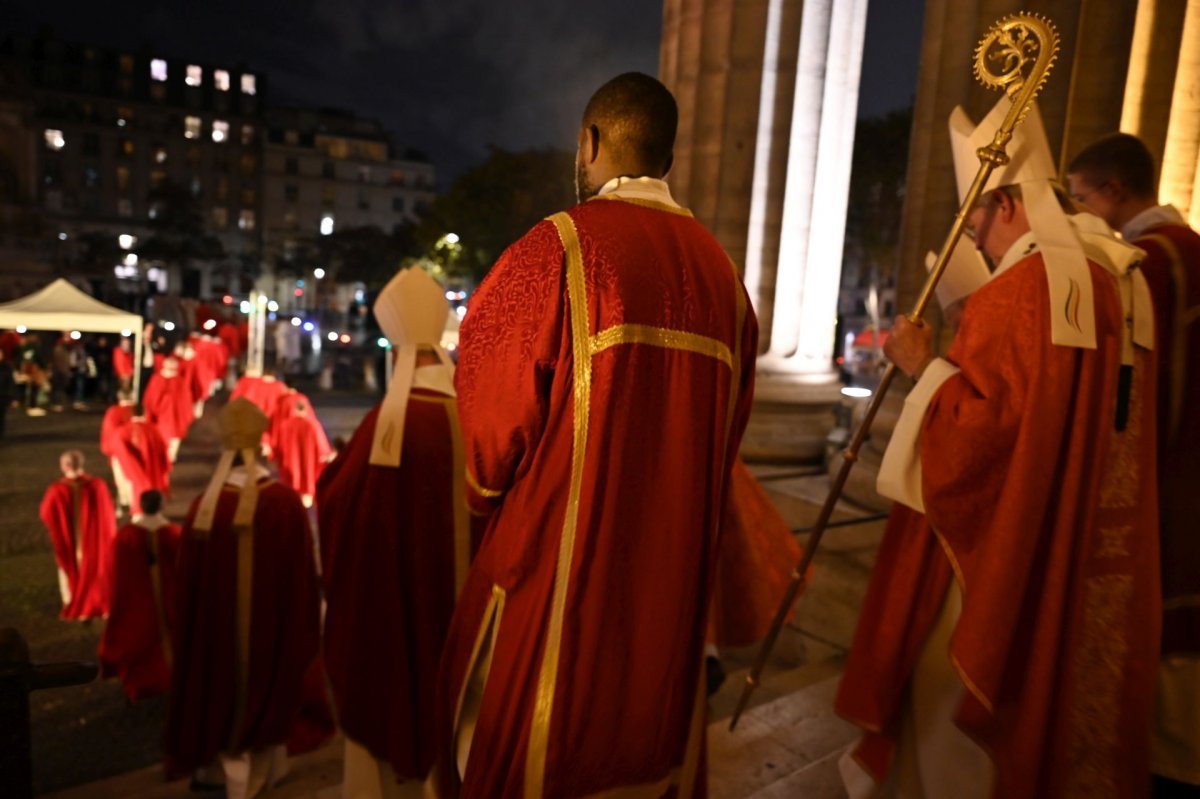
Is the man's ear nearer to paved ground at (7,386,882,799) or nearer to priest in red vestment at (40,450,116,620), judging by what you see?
paved ground at (7,386,882,799)

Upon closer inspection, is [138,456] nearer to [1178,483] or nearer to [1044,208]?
[1044,208]

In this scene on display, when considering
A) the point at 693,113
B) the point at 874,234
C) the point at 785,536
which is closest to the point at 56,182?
the point at 874,234

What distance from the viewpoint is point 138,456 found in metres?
11.3

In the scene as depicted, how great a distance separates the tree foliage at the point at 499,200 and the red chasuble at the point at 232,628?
34157 millimetres

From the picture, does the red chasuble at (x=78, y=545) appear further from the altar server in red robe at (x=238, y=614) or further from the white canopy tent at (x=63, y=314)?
the white canopy tent at (x=63, y=314)

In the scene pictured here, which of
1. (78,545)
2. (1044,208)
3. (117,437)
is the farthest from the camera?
(117,437)

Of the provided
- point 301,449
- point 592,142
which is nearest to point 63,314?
point 301,449

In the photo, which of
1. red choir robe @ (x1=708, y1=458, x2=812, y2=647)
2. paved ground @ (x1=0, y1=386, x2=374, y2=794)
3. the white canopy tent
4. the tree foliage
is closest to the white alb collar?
red choir robe @ (x1=708, y1=458, x2=812, y2=647)

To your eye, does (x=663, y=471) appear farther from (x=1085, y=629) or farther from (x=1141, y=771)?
(x=1141, y=771)

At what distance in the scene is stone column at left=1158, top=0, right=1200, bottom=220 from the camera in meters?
5.96

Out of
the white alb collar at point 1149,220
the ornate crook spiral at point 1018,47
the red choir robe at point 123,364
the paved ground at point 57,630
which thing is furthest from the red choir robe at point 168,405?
the white alb collar at point 1149,220

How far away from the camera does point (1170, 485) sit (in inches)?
118

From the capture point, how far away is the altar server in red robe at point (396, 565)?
3875 mm

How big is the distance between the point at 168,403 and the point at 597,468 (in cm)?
1453
